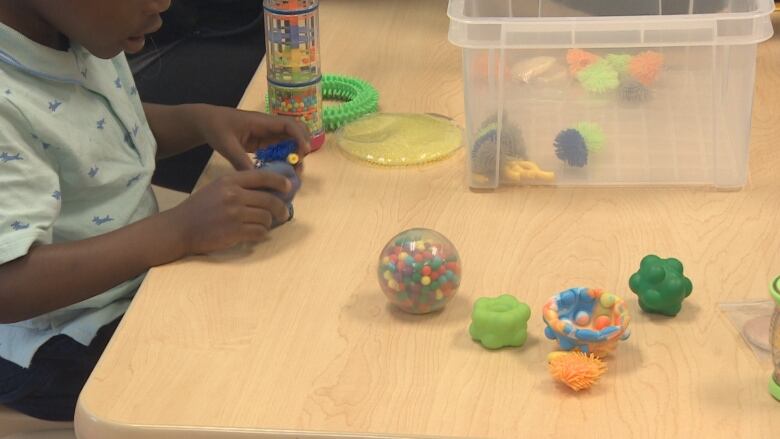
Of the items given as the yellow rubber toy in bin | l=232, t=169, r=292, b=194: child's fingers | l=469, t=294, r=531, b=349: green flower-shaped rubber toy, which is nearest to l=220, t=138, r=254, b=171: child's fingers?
l=232, t=169, r=292, b=194: child's fingers

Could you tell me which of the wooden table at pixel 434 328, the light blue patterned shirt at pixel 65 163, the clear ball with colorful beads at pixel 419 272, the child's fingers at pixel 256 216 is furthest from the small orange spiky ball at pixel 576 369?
the light blue patterned shirt at pixel 65 163

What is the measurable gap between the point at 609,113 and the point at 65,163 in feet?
1.70

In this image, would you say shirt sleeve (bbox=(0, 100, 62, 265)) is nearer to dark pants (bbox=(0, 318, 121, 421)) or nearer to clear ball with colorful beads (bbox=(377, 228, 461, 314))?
dark pants (bbox=(0, 318, 121, 421))

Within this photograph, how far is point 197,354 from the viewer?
0.79 metres

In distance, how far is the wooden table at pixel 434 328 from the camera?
720 millimetres

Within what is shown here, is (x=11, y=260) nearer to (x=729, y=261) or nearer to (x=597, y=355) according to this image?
(x=597, y=355)

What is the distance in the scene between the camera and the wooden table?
72 centimetres

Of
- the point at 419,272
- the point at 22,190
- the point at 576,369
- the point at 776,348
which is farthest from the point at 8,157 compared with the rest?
the point at 776,348

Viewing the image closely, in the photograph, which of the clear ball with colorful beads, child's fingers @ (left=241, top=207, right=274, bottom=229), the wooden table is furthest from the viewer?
child's fingers @ (left=241, top=207, right=274, bottom=229)

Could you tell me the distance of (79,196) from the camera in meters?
1.02

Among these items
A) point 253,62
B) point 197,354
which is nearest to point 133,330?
point 197,354

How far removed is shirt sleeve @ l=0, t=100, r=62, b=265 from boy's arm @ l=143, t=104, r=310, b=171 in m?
0.23

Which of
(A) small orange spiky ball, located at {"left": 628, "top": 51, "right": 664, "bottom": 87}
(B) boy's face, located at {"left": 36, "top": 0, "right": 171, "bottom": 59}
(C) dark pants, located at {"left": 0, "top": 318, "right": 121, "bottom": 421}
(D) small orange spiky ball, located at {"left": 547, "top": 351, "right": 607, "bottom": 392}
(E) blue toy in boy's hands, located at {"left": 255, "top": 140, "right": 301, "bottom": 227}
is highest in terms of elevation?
(B) boy's face, located at {"left": 36, "top": 0, "right": 171, "bottom": 59}

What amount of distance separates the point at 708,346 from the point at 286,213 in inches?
15.2
